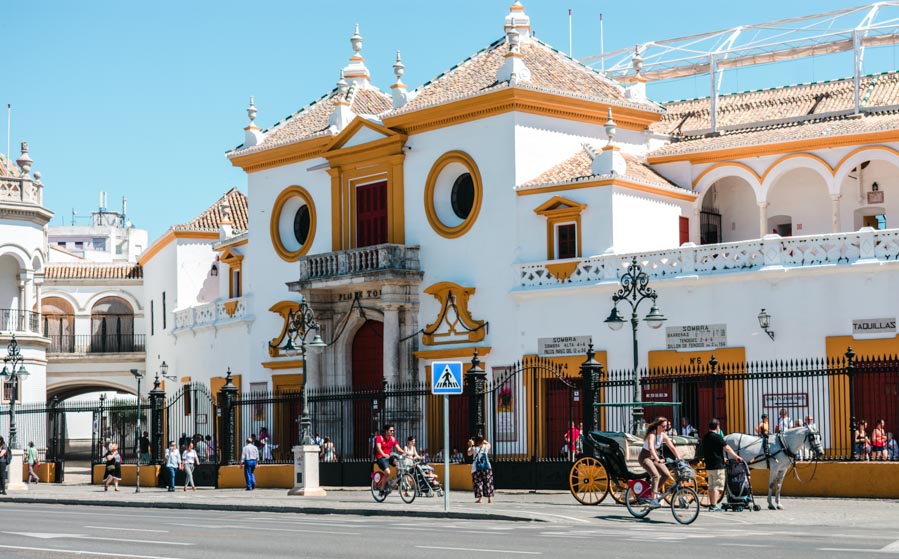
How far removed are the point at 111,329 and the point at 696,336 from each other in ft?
115

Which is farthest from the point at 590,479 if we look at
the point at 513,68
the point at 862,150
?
the point at 862,150

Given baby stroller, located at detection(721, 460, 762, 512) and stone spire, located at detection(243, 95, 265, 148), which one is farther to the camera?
stone spire, located at detection(243, 95, 265, 148)

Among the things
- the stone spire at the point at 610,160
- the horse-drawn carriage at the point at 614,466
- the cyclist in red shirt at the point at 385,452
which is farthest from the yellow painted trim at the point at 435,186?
the horse-drawn carriage at the point at 614,466

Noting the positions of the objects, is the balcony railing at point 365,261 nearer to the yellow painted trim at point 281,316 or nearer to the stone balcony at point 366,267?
the stone balcony at point 366,267

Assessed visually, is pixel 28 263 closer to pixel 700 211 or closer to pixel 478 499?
pixel 700 211

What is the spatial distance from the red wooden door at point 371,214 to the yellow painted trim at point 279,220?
2098mm

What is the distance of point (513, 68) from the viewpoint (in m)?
40.7

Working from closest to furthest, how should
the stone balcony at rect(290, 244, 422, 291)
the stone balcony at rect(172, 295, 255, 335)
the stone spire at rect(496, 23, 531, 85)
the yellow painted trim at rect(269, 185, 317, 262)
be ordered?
the stone spire at rect(496, 23, 531, 85), the stone balcony at rect(290, 244, 422, 291), the yellow painted trim at rect(269, 185, 317, 262), the stone balcony at rect(172, 295, 255, 335)

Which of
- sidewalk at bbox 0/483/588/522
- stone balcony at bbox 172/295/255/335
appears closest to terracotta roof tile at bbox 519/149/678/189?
sidewalk at bbox 0/483/588/522

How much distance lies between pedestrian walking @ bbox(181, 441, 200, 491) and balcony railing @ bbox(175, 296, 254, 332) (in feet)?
35.0

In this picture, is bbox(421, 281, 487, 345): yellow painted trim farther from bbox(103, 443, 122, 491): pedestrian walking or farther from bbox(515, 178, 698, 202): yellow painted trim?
bbox(103, 443, 122, 491): pedestrian walking

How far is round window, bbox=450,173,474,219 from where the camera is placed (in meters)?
42.4

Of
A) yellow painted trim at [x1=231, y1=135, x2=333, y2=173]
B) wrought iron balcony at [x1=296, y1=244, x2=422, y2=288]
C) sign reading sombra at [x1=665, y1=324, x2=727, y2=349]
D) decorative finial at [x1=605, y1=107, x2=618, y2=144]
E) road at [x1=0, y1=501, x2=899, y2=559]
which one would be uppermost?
yellow painted trim at [x1=231, y1=135, x2=333, y2=173]

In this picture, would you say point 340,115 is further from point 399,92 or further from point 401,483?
point 401,483
